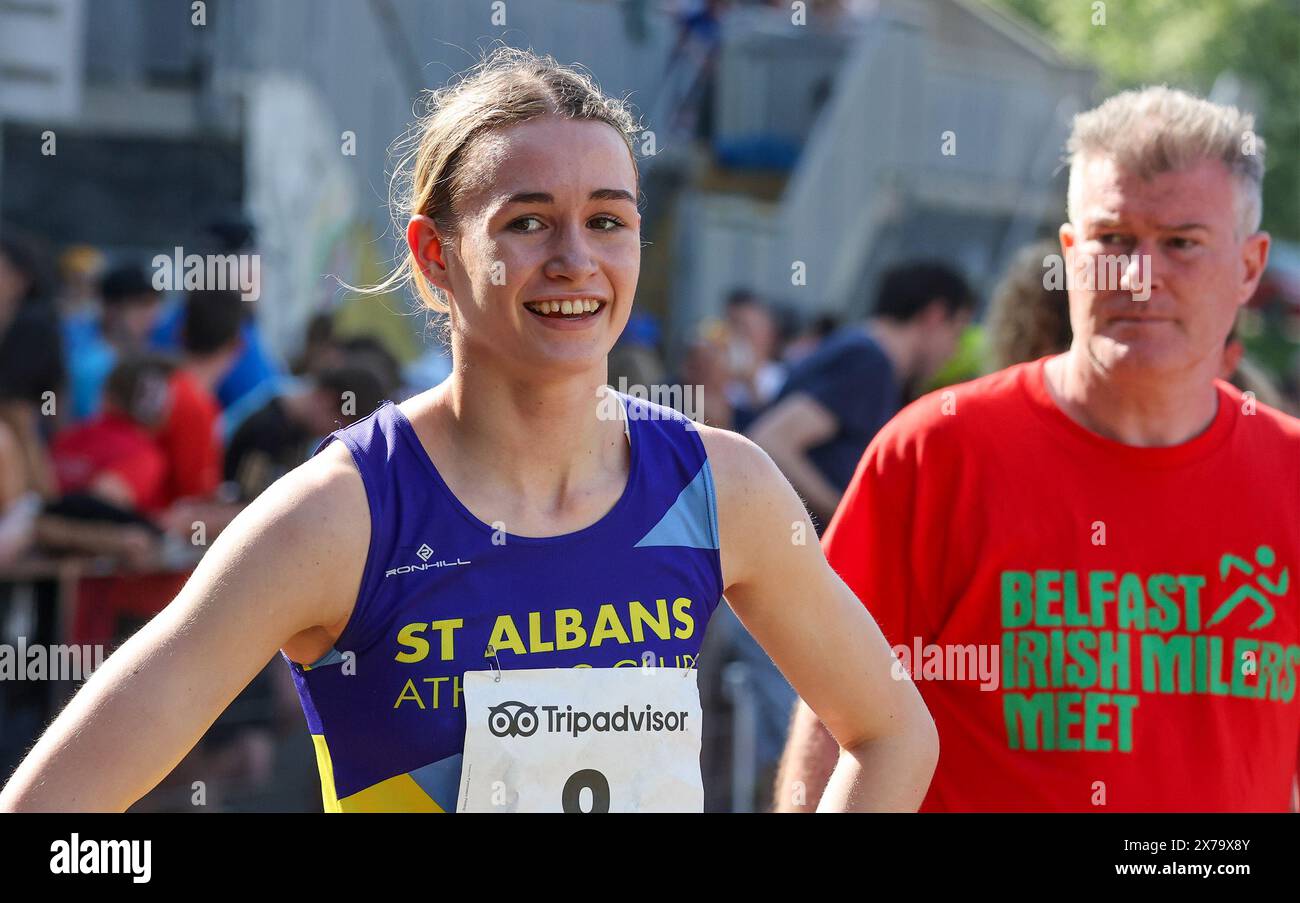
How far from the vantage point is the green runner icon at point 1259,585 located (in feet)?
10.2

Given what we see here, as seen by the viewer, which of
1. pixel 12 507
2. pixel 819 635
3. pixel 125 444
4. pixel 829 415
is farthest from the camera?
pixel 125 444

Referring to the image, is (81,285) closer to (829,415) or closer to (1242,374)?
(829,415)

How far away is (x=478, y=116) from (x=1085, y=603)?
1390 millimetres

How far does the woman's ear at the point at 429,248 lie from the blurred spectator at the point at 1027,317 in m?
2.64

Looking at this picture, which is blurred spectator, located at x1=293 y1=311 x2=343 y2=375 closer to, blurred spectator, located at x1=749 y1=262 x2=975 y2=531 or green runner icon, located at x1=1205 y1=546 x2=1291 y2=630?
blurred spectator, located at x1=749 y1=262 x2=975 y2=531

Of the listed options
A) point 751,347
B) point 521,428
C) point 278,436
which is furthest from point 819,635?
point 751,347

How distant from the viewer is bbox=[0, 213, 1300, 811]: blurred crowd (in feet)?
21.7

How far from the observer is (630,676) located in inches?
95.3

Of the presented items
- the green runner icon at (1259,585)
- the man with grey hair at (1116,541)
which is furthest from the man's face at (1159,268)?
the green runner icon at (1259,585)

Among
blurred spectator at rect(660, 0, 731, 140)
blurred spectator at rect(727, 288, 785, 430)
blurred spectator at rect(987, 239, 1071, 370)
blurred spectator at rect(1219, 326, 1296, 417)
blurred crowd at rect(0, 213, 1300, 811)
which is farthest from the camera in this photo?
blurred spectator at rect(660, 0, 731, 140)

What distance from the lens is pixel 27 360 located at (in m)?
6.83

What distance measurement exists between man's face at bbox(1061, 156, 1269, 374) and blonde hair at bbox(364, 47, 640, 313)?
0.99 meters

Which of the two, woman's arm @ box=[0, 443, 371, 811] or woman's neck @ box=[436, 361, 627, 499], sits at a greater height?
woman's neck @ box=[436, 361, 627, 499]

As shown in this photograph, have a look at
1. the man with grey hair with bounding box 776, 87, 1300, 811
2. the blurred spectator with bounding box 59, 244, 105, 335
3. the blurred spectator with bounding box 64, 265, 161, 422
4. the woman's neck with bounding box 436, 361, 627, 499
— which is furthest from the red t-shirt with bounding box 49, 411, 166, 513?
A: the woman's neck with bounding box 436, 361, 627, 499
